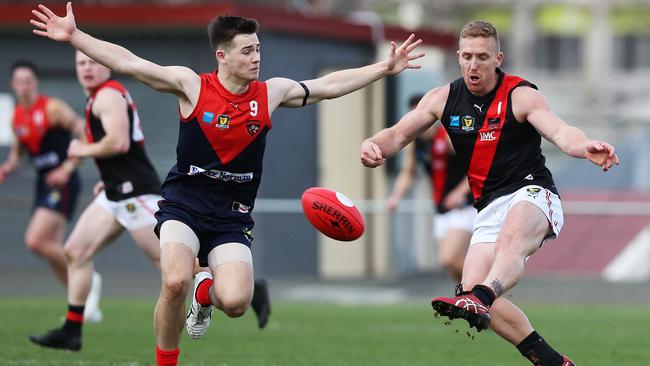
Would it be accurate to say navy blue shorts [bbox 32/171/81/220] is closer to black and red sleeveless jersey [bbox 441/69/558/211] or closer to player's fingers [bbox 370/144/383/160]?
player's fingers [bbox 370/144/383/160]

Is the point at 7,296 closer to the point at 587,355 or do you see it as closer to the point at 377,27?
the point at 377,27

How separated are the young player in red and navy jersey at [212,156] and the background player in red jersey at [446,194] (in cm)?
537

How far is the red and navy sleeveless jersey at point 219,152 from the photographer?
26.6 feet

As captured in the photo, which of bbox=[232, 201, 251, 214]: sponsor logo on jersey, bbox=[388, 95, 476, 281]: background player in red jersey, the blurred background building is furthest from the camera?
the blurred background building

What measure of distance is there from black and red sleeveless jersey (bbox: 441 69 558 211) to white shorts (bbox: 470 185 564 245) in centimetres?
5

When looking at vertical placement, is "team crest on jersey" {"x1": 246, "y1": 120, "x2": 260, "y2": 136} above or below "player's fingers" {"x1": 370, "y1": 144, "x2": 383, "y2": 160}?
above

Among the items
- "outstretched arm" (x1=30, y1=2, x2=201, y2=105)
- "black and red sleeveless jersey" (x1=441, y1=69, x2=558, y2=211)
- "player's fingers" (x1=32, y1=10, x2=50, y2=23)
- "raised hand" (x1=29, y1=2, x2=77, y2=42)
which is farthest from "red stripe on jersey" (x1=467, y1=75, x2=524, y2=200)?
"player's fingers" (x1=32, y1=10, x2=50, y2=23)

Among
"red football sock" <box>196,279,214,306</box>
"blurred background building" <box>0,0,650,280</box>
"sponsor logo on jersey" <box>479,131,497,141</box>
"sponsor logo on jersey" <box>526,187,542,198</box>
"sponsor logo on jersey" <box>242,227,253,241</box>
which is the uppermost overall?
"sponsor logo on jersey" <box>479,131,497,141</box>

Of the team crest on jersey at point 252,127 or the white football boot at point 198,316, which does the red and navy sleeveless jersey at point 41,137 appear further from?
the team crest on jersey at point 252,127

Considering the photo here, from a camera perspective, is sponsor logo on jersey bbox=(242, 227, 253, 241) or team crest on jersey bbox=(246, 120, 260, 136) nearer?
team crest on jersey bbox=(246, 120, 260, 136)

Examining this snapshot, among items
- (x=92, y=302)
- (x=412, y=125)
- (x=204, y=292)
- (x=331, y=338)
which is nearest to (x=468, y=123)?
(x=412, y=125)

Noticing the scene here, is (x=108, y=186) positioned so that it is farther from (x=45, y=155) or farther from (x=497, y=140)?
(x=497, y=140)

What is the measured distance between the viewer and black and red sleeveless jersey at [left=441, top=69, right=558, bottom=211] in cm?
803

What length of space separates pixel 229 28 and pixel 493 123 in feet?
5.78
